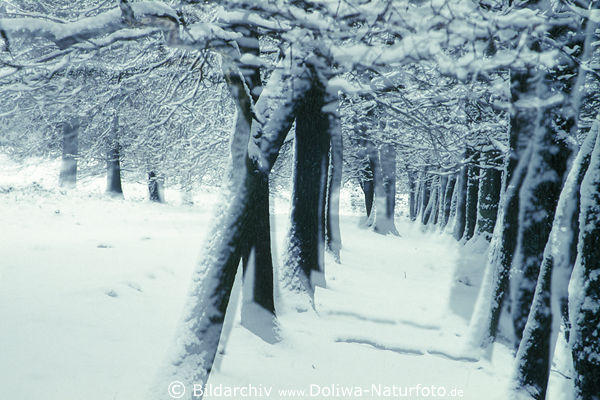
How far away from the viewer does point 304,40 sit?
3746mm

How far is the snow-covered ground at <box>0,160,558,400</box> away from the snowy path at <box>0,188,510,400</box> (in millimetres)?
18

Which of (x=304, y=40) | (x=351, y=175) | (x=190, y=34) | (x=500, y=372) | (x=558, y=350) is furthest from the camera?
(x=351, y=175)

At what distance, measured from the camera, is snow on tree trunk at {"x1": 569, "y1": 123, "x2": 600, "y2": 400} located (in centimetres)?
286

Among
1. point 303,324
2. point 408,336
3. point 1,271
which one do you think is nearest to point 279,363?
point 303,324

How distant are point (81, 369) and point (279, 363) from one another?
2115mm

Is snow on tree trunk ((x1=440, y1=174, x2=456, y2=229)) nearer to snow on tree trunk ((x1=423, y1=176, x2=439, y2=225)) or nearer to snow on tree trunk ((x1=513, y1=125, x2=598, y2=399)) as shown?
snow on tree trunk ((x1=423, y1=176, x2=439, y2=225))

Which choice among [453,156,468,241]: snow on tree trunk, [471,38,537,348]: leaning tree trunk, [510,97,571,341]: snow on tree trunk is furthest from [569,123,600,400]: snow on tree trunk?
[453,156,468,241]: snow on tree trunk

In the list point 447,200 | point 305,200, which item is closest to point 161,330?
point 305,200

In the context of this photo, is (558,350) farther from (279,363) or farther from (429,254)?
(429,254)

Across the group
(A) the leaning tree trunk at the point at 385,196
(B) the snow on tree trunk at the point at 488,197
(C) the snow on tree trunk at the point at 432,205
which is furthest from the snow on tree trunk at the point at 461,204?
(C) the snow on tree trunk at the point at 432,205

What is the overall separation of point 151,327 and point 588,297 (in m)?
4.27

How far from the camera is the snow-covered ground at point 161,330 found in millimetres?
3670

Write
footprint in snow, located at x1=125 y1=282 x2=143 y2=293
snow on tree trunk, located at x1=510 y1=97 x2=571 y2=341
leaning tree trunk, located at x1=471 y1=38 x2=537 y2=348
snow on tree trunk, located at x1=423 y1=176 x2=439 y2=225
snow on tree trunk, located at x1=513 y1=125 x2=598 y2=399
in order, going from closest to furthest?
snow on tree trunk, located at x1=513 y1=125 x2=598 y2=399 < snow on tree trunk, located at x1=510 y1=97 x2=571 y2=341 < leaning tree trunk, located at x1=471 y1=38 x2=537 y2=348 < footprint in snow, located at x1=125 y1=282 x2=143 y2=293 < snow on tree trunk, located at x1=423 y1=176 x2=439 y2=225

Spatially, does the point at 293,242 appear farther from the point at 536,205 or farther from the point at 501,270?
the point at 536,205
